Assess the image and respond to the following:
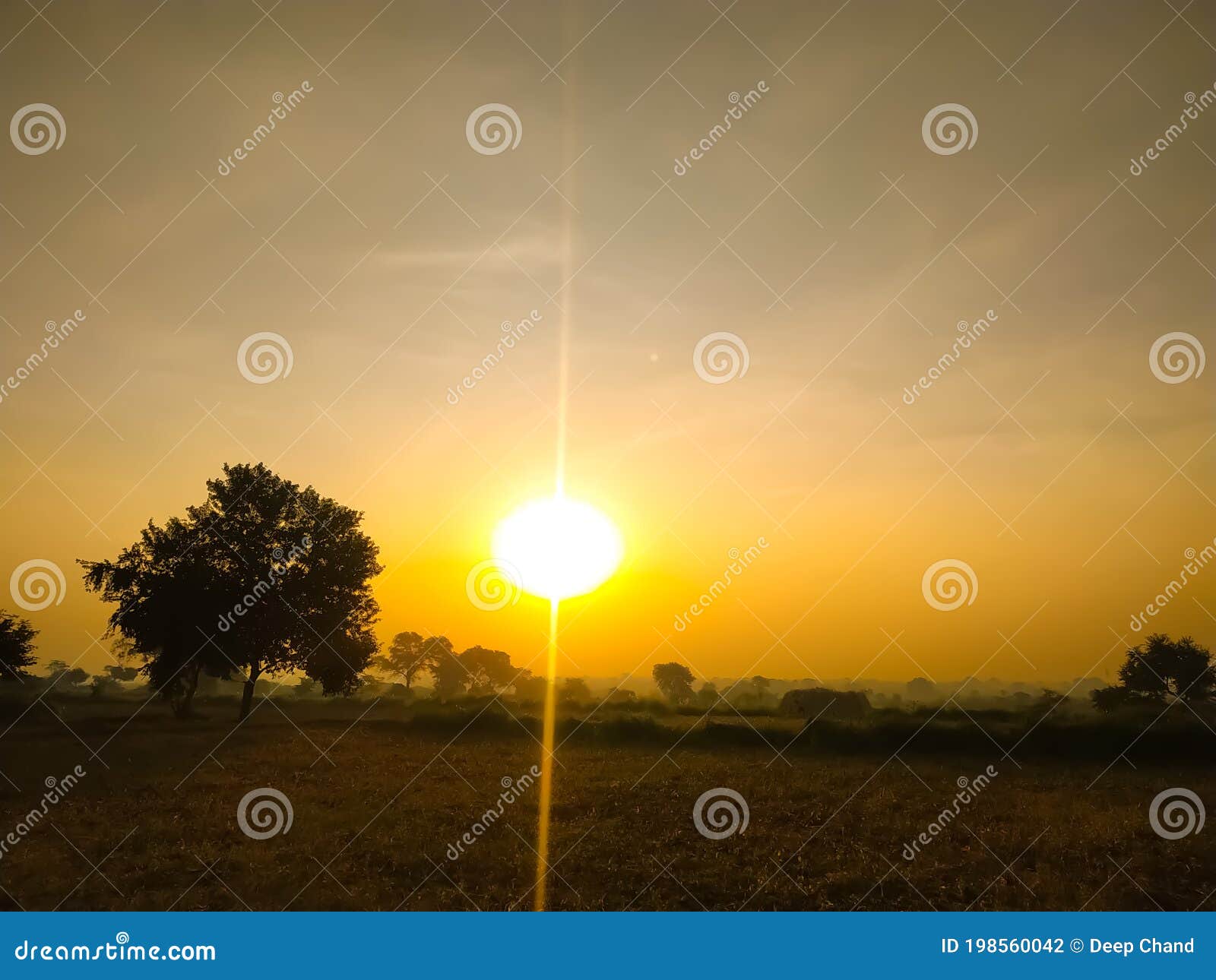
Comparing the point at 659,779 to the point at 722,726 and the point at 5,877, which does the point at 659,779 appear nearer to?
the point at 722,726

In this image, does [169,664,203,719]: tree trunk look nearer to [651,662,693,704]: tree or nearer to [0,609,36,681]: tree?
[0,609,36,681]: tree

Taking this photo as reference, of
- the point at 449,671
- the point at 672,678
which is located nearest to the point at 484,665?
the point at 449,671

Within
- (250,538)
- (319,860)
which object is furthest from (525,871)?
(250,538)

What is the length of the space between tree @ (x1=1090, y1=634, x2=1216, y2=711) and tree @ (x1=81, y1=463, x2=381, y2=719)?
37.5 meters

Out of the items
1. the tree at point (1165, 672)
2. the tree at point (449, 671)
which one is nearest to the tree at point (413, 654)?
the tree at point (449, 671)

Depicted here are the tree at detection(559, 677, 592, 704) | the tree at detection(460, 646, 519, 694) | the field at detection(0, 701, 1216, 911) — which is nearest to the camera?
the field at detection(0, 701, 1216, 911)

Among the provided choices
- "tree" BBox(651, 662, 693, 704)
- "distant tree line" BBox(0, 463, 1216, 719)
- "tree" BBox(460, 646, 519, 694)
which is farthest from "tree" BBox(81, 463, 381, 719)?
"tree" BBox(651, 662, 693, 704)

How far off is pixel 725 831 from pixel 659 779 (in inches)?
184

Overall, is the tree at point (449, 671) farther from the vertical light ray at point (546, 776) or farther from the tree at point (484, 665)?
the vertical light ray at point (546, 776)

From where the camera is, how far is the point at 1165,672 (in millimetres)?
53281

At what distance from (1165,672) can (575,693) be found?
42.3 m

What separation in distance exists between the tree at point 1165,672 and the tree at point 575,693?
23.7 metres

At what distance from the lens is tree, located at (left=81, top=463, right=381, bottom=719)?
37.8m

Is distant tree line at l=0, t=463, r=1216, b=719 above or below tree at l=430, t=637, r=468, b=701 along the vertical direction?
below
